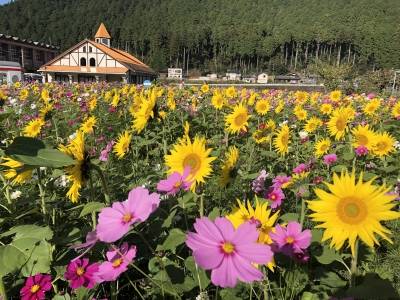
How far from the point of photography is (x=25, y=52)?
5025 cm

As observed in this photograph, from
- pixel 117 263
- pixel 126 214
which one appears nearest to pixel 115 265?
pixel 117 263

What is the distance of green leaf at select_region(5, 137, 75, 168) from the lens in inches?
40.8

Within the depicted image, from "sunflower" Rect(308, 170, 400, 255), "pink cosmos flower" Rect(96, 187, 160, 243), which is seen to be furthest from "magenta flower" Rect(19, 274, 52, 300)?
"sunflower" Rect(308, 170, 400, 255)

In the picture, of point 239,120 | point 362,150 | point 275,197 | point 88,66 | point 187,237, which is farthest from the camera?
point 88,66

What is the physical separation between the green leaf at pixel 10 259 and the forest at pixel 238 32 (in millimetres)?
93770

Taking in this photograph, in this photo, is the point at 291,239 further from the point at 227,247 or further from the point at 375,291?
the point at 227,247

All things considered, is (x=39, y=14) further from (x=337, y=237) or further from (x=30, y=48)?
(x=337, y=237)

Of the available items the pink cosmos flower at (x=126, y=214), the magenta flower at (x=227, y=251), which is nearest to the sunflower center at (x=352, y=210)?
the magenta flower at (x=227, y=251)

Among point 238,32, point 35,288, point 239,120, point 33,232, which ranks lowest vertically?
point 35,288

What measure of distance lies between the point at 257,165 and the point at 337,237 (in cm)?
281

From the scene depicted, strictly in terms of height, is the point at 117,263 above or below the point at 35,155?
below

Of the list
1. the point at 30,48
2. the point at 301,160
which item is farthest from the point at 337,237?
the point at 30,48

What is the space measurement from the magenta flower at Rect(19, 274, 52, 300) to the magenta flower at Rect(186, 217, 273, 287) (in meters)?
0.70

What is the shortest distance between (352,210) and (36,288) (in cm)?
93
